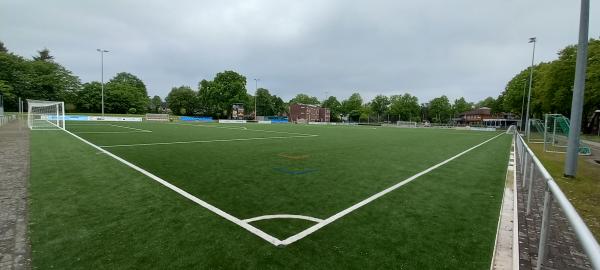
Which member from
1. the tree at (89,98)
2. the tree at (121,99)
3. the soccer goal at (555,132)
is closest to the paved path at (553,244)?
the soccer goal at (555,132)

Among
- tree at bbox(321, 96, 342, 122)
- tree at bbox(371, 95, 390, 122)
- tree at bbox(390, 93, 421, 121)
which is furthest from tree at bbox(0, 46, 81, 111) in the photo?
tree at bbox(390, 93, 421, 121)

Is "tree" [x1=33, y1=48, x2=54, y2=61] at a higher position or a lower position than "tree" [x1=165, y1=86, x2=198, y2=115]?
higher

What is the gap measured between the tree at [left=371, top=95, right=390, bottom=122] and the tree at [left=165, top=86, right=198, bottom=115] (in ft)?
232

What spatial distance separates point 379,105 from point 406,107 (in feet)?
40.3

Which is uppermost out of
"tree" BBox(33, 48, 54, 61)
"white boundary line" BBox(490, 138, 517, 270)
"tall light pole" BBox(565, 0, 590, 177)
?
"tree" BBox(33, 48, 54, 61)

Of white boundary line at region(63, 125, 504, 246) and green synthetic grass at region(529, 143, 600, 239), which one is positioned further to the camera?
green synthetic grass at region(529, 143, 600, 239)

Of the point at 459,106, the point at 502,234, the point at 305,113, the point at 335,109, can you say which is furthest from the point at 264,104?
the point at 502,234

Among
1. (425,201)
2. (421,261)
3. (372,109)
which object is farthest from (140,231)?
(372,109)

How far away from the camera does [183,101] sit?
323 feet

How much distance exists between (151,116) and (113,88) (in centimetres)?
2058

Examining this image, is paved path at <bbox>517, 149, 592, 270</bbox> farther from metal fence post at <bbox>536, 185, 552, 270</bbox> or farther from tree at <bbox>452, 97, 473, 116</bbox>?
tree at <bbox>452, 97, 473, 116</bbox>

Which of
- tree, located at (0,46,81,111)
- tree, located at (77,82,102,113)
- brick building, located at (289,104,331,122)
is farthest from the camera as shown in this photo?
brick building, located at (289,104,331,122)

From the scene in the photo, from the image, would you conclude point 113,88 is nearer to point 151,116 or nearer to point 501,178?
point 151,116

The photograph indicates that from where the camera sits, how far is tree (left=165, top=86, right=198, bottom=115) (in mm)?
98569
